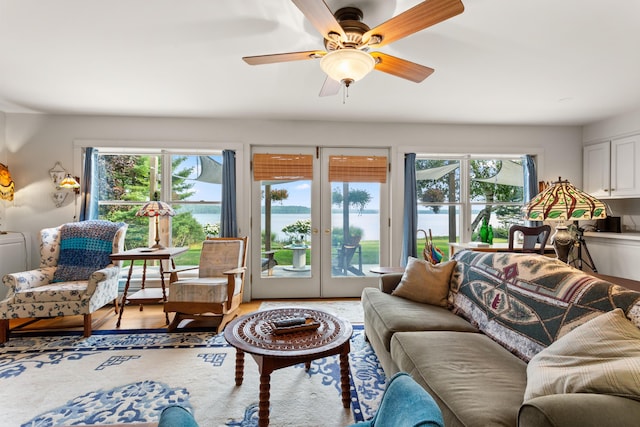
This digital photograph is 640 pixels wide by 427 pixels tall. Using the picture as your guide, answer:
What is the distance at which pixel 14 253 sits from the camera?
355 centimetres

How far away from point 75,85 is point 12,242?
6.85 feet

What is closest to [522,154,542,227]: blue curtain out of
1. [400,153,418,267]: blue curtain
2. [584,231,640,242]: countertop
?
[584,231,640,242]: countertop

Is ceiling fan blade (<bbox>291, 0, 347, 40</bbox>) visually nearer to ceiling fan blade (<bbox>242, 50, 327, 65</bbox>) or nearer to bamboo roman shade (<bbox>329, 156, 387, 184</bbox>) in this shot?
ceiling fan blade (<bbox>242, 50, 327, 65</bbox>)

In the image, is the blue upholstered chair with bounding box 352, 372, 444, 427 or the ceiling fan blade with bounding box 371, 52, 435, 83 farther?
the ceiling fan blade with bounding box 371, 52, 435, 83

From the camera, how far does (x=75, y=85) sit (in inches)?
117

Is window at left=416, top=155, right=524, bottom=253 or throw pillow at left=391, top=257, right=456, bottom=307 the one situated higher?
window at left=416, top=155, right=524, bottom=253

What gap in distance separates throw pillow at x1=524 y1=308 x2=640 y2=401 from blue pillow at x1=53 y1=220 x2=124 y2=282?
3797 mm

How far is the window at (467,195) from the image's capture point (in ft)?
14.5

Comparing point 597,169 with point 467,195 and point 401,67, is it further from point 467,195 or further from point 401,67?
point 401,67

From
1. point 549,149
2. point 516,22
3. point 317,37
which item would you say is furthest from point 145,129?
point 549,149

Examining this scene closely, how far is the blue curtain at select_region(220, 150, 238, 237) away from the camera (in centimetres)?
400

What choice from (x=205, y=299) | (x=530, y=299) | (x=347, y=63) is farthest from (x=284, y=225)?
(x=530, y=299)

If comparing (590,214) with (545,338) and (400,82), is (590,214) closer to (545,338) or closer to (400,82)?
(545,338)

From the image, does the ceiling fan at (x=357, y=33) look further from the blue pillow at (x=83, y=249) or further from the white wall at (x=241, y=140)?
the blue pillow at (x=83, y=249)
